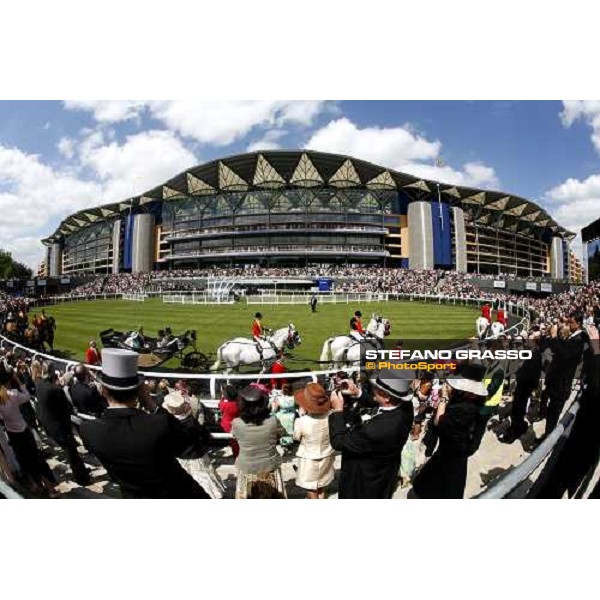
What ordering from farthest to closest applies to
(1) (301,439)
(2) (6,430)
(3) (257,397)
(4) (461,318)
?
(4) (461,318), (2) (6,430), (1) (301,439), (3) (257,397)

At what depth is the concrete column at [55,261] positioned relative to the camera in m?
4.68

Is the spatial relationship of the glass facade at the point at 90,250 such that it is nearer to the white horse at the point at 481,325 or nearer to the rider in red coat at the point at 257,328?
the rider in red coat at the point at 257,328

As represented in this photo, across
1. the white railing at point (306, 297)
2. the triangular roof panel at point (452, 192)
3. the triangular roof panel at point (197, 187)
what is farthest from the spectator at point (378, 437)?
the triangular roof panel at point (197, 187)

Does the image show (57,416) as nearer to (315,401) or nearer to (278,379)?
(278,379)

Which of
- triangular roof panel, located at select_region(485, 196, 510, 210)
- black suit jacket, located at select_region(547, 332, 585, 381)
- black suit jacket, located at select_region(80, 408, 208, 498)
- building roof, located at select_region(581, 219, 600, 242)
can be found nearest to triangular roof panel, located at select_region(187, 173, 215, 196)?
black suit jacket, located at select_region(80, 408, 208, 498)

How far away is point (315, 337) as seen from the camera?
493 centimetres

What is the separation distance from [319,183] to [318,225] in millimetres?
612

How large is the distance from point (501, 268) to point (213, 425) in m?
4.19

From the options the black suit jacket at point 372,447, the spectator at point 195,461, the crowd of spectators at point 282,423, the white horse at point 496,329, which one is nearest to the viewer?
the crowd of spectators at point 282,423

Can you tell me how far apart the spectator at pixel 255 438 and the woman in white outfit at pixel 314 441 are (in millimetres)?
280

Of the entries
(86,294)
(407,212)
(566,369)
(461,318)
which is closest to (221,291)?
(86,294)

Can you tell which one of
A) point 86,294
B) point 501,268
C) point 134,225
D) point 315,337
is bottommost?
point 315,337

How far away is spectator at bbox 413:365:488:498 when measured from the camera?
11.2 ft

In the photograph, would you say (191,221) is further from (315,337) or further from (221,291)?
(315,337)
